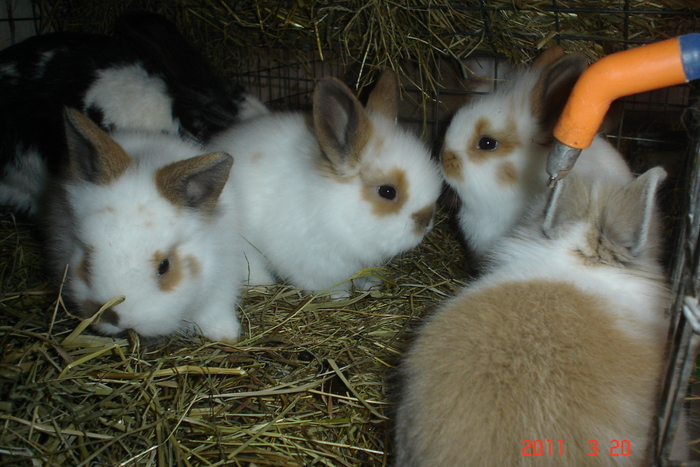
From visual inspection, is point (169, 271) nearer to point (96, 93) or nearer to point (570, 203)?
point (570, 203)

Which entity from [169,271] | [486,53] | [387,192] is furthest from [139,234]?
[486,53]

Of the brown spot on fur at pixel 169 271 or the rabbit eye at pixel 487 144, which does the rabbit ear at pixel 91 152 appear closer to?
the brown spot on fur at pixel 169 271

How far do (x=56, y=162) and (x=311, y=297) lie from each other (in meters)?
1.74

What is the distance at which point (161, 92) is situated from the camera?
10.3 ft

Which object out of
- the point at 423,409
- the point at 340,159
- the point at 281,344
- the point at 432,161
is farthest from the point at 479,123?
the point at 423,409

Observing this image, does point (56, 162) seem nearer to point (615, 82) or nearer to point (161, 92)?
point (161, 92)

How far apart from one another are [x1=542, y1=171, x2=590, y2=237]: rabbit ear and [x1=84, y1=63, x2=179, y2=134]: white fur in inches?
93.5

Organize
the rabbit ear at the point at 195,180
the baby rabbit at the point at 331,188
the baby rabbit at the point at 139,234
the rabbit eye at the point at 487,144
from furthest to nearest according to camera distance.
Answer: the rabbit eye at the point at 487,144
the baby rabbit at the point at 331,188
the rabbit ear at the point at 195,180
the baby rabbit at the point at 139,234

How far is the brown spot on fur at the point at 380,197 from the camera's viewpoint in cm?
253

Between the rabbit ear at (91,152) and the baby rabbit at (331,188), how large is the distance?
83cm

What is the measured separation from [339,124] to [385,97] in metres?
0.47

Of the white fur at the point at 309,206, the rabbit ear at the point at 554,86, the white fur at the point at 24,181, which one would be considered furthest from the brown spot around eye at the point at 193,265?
the rabbit ear at the point at 554,86

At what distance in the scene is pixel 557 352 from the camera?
1.33m

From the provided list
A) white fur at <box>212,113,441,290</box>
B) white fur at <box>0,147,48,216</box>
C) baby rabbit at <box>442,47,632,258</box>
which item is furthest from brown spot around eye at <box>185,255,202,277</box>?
white fur at <box>0,147,48,216</box>
